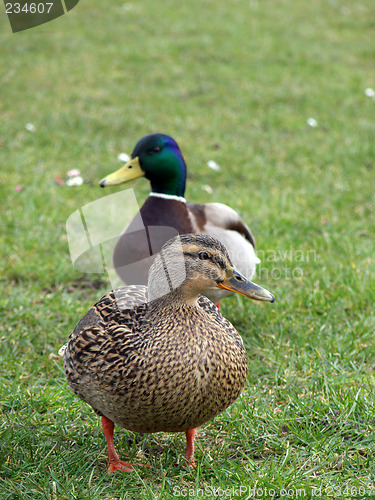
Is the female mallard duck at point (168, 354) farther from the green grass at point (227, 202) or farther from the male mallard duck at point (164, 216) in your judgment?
the male mallard duck at point (164, 216)

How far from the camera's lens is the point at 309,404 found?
102 inches

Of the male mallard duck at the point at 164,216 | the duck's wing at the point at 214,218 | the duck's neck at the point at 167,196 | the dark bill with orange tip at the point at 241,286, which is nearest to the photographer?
the dark bill with orange tip at the point at 241,286

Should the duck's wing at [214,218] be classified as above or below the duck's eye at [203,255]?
A: below

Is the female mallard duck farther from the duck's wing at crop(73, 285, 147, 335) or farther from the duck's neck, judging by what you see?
the duck's neck

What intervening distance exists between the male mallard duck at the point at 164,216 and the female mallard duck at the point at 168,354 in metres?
0.84

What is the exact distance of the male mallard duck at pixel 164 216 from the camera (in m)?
3.13

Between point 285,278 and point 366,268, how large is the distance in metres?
0.50

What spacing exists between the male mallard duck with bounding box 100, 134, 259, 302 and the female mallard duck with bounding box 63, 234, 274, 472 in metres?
0.84

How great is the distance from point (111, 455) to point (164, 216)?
4.56 ft

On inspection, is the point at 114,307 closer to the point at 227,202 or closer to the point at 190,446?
the point at 190,446

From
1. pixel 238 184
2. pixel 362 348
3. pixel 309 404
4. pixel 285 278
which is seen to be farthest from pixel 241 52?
pixel 309 404

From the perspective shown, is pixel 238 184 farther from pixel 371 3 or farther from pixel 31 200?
pixel 371 3

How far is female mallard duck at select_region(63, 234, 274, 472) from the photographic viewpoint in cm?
208

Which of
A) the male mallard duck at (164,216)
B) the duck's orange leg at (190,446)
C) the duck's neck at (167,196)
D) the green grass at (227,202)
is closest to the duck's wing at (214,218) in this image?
the male mallard duck at (164,216)
